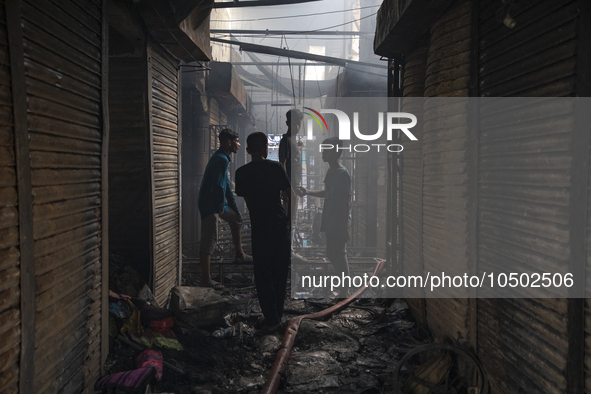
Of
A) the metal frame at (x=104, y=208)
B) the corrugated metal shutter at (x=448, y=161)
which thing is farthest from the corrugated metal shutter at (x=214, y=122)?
the corrugated metal shutter at (x=448, y=161)

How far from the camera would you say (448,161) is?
3.46 m

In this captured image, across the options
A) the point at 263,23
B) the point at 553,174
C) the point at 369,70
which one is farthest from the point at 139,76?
the point at 263,23

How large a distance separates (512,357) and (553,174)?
1237mm

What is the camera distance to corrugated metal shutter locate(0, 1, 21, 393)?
179 cm

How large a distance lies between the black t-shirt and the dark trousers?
0.09m

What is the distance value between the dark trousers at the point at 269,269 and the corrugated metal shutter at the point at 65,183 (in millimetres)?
1631

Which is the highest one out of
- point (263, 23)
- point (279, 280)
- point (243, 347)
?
point (263, 23)

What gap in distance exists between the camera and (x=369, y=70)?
9844 millimetres

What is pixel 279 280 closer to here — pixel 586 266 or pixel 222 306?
pixel 222 306

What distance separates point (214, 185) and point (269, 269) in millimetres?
1585

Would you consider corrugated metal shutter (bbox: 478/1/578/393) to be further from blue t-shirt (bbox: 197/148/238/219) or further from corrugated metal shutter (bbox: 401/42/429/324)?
blue t-shirt (bbox: 197/148/238/219)

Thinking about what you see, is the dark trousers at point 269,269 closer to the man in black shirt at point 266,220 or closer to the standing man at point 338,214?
the man in black shirt at point 266,220

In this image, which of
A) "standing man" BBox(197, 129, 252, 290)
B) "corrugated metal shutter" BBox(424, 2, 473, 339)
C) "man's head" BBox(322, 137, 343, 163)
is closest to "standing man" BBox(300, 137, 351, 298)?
"man's head" BBox(322, 137, 343, 163)

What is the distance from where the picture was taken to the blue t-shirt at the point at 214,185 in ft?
17.0
